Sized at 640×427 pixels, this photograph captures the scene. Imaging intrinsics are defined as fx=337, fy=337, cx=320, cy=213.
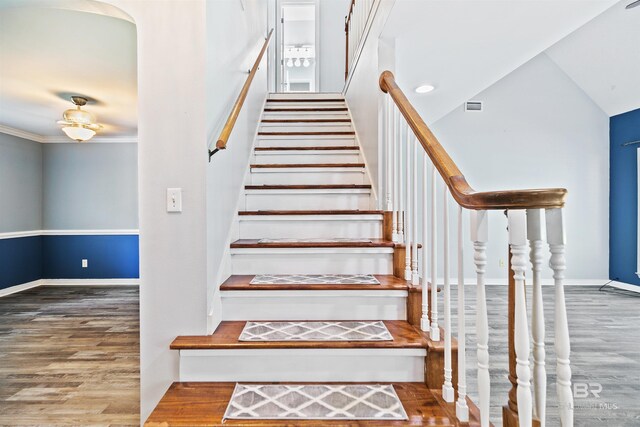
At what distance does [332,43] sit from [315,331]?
6.04 meters

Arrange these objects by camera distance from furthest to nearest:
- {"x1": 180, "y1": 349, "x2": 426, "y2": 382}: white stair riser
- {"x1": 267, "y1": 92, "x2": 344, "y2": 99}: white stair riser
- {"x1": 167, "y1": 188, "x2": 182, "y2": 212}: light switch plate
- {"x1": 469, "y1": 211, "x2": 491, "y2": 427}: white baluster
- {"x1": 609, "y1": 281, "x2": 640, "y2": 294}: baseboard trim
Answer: {"x1": 609, "y1": 281, "x2": 640, "y2": 294}: baseboard trim
{"x1": 267, "y1": 92, "x2": 344, "y2": 99}: white stair riser
{"x1": 167, "y1": 188, "x2": 182, "y2": 212}: light switch plate
{"x1": 180, "y1": 349, "x2": 426, "y2": 382}: white stair riser
{"x1": 469, "y1": 211, "x2": 491, "y2": 427}: white baluster

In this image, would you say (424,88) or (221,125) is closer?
(221,125)

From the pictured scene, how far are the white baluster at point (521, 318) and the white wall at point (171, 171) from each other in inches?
48.6

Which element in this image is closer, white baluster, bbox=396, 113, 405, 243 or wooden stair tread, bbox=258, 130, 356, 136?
white baluster, bbox=396, 113, 405, 243

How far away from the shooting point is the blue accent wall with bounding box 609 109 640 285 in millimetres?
4883

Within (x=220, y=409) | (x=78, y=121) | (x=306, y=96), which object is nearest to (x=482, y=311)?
(x=220, y=409)

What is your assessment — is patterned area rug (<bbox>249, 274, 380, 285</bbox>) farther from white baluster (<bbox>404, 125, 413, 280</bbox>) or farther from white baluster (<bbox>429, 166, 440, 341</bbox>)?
white baluster (<bbox>429, 166, 440, 341</bbox>)

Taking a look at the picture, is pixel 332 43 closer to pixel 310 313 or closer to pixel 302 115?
pixel 302 115

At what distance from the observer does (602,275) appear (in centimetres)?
522

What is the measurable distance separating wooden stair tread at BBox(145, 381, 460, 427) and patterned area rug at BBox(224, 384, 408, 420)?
2cm

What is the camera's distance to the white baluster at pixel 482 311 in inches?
39.8

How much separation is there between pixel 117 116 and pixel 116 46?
212 centimetres

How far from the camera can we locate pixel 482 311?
1.03 m

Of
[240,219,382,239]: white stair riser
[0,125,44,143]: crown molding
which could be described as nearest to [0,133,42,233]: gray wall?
[0,125,44,143]: crown molding
